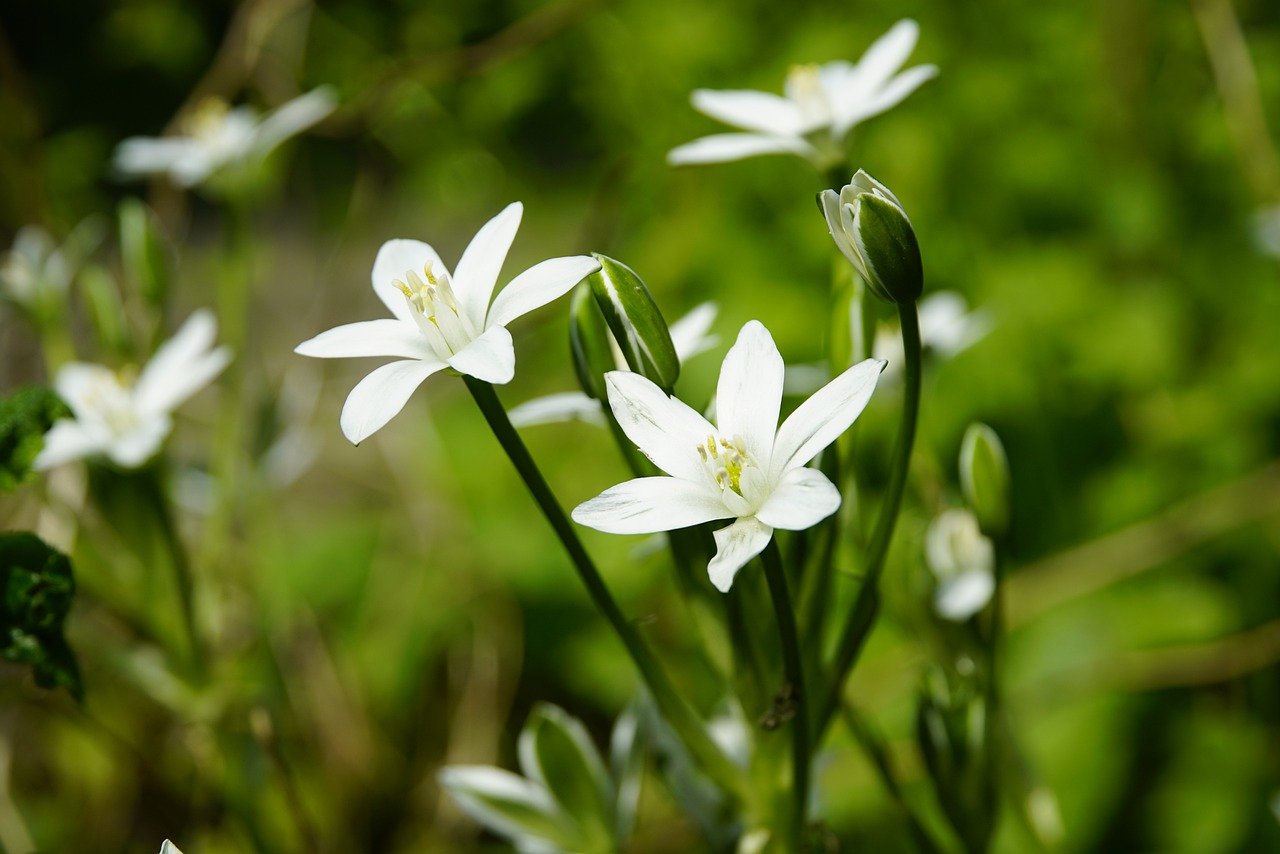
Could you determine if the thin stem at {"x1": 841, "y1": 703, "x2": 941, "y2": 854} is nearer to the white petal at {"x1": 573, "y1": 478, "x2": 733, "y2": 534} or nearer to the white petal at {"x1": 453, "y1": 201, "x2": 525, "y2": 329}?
the white petal at {"x1": 573, "y1": 478, "x2": 733, "y2": 534}

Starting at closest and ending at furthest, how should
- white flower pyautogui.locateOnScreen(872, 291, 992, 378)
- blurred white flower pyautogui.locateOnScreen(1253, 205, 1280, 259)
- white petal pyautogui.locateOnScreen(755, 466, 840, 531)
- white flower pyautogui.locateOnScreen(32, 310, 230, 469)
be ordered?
white petal pyautogui.locateOnScreen(755, 466, 840, 531), white flower pyautogui.locateOnScreen(32, 310, 230, 469), white flower pyautogui.locateOnScreen(872, 291, 992, 378), blurred white flower pyautogui.locateOnScreen(1253, 205, 1280, 259)

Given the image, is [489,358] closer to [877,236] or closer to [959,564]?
[877,236]

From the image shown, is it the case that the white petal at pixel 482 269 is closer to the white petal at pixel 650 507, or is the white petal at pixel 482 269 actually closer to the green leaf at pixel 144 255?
the white petal at pixel 650 507

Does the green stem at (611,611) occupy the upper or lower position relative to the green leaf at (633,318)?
lower

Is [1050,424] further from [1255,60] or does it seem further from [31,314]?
[31,314]

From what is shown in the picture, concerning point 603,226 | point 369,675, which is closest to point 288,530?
point 369,675

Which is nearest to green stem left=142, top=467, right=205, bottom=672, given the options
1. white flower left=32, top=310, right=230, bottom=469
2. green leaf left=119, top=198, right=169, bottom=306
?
white flower left=32, top=310, right=230, bottom=469

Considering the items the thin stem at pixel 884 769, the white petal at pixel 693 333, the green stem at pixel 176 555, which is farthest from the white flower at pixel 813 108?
the green stem at pixel 176 555
